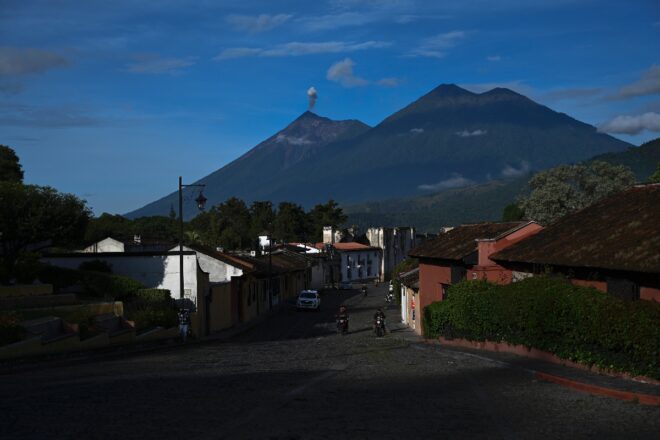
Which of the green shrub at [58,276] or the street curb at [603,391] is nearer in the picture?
the street curb at [603,391]

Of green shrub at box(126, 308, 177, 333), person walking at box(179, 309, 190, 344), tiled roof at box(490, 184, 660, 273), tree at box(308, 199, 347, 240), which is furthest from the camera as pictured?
tree at box(308, 199, 347, 240)

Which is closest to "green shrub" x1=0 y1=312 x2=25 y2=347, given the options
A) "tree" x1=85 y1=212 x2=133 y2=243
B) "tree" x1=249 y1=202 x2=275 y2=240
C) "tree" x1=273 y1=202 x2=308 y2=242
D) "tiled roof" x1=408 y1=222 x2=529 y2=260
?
"tiled roof" x1=408 y1=222 x2=529 y2=260

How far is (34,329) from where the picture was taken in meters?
21.7

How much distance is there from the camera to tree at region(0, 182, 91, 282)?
34.5 metres

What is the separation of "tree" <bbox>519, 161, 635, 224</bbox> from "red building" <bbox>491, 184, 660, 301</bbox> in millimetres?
45110

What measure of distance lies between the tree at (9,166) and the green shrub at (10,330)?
110 ft

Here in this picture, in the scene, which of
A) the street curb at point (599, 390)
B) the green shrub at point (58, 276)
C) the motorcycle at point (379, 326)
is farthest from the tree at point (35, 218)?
the street curb at point (599, 390)

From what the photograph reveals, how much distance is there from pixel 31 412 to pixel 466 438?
6.64m

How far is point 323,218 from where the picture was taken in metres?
148

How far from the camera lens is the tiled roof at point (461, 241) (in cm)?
3250

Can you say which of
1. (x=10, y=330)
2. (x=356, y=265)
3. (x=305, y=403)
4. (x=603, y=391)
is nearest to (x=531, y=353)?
(x=603, y=391)

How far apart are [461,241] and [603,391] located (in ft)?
67.4

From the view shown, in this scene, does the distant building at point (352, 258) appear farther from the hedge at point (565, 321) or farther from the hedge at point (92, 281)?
the hedge at point (565, 321)

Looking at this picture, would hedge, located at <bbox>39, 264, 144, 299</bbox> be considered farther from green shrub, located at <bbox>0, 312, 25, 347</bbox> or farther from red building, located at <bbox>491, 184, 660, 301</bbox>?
red building, located at <bbox>491, 184, 660, 301</bbox>
